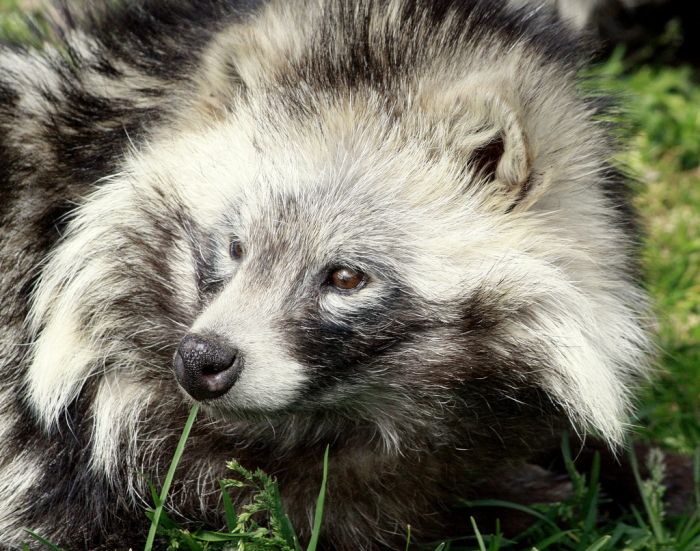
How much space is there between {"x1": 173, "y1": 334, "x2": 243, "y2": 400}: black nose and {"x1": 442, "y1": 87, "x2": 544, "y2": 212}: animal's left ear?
1.10 m

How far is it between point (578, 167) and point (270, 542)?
176cm

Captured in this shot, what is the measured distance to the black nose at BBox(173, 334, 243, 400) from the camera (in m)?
2.82

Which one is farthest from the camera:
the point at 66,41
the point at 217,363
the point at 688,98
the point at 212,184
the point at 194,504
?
the point at 688,98

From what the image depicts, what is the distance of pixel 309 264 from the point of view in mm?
3072

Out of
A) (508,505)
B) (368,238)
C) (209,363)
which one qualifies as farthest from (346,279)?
(508,505)

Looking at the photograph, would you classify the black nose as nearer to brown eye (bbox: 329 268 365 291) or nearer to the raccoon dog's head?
the raccoon dog's head

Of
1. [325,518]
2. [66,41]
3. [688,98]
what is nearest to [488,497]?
[325,518]

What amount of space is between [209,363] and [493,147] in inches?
50.9

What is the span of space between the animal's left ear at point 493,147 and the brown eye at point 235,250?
85 cm

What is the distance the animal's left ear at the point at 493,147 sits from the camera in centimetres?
303

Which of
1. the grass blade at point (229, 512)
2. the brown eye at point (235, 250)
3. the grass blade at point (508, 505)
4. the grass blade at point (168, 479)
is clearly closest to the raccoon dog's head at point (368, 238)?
the brown eye at point (235, 250)

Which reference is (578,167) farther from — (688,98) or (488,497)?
(688,98)

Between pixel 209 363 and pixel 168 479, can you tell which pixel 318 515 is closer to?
pixel 168 479

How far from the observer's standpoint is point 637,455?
4492mm
